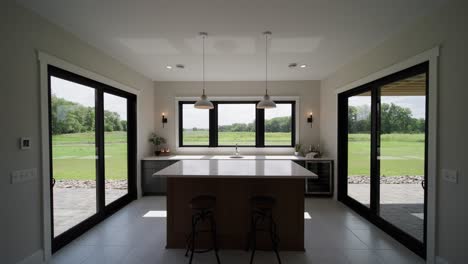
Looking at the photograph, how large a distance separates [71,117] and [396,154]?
15.4 feet

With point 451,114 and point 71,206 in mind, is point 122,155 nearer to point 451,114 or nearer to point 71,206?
Answer: point 71,206

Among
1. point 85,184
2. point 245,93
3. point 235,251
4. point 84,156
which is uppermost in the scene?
point 245,93

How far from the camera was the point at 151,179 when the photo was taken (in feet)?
15.5

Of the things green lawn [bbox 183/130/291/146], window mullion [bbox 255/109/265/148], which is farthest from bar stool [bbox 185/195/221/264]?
window mullion [bbox 255/109/265/148]

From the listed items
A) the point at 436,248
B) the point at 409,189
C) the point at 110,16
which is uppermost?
the point at 110,16

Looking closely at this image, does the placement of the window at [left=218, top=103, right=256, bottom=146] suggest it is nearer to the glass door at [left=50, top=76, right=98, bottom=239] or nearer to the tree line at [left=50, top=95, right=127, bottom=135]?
the tree line at [left=50, top=95, right=127, bottom=135]

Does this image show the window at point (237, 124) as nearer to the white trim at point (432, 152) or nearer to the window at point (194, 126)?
the window at point (194, 126)

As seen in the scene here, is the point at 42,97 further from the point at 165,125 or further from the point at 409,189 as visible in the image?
the point at 409,189

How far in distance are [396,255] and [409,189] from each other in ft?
2.88

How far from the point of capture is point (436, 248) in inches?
86.7

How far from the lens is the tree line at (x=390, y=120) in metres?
2.68

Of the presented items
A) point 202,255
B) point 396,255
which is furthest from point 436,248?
point 202,255

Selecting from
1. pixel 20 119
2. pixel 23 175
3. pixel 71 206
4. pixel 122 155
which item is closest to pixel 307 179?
pixel 122 155

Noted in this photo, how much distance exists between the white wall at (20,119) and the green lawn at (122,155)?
47cm
